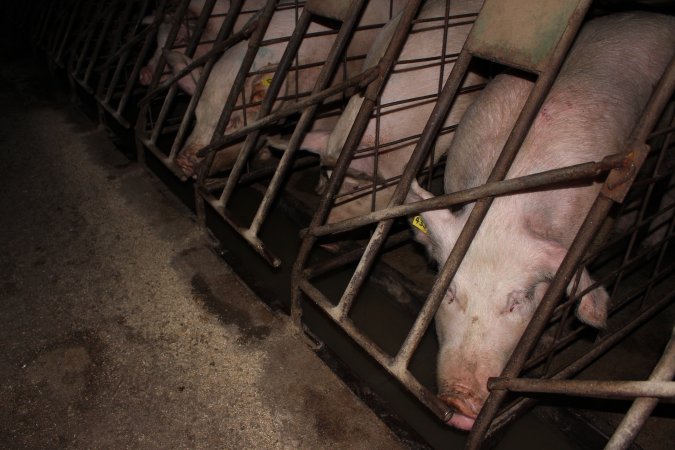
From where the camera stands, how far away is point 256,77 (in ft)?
12.7

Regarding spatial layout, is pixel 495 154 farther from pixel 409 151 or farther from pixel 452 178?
pixel 409 151

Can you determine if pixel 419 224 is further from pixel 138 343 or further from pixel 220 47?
pixel 220 47

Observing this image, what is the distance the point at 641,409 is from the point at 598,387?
117mm

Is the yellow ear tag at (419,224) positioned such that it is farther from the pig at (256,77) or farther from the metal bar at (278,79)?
the pig at (256,77)

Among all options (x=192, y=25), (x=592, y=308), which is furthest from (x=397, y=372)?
(x=192, y=25)

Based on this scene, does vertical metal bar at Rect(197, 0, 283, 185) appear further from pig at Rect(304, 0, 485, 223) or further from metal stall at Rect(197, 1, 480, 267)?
pig at Rect(304, 0, 485, 223)

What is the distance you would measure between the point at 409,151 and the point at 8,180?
314 centimetres

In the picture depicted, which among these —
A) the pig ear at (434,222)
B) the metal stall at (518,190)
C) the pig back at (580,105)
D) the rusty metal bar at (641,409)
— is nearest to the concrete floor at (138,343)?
the metal stall at (518,190)

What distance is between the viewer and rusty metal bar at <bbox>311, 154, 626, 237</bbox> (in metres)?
1.59

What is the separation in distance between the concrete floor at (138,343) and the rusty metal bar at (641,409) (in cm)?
105

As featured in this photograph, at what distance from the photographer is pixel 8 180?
434 centimetres

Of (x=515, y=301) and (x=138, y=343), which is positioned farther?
(x=138, y=343)

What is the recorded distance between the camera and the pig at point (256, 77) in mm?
3900

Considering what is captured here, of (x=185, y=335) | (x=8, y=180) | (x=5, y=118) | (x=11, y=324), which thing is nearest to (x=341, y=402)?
(x=185, y=335)
